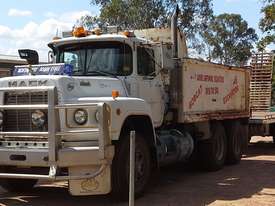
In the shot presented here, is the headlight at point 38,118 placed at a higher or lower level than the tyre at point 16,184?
higher

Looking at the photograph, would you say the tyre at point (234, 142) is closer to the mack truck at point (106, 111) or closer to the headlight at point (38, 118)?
the mack truck at point (106, 111)

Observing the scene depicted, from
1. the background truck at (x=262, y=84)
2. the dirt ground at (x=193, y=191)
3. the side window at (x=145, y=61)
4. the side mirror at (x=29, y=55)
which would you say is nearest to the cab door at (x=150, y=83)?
the side window at (x=145, y=61)

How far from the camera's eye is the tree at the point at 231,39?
7230 cm

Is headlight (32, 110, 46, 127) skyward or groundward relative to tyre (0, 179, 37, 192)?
skyward

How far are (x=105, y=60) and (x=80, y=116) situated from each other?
1875 millimetres

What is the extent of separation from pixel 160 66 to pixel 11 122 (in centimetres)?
323

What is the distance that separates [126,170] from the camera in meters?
9.06

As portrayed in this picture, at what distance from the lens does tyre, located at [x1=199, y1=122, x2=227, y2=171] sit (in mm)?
13391

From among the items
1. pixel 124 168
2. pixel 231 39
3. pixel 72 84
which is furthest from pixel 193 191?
pixel 231 39

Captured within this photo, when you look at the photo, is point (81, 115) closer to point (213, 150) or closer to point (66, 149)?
point (66, 149)

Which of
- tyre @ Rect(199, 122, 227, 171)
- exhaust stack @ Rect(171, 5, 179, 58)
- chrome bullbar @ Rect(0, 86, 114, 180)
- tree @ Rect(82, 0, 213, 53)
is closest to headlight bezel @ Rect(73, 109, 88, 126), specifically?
chrome bullbar @ Rect(0, 86, 114, 180)

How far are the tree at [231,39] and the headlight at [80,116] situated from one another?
63.3m

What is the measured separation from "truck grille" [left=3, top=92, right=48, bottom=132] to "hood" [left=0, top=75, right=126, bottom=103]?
194mm

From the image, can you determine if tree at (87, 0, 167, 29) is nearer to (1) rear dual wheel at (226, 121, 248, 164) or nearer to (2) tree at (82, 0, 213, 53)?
(2) tree at (82, 0, 213, 53)
